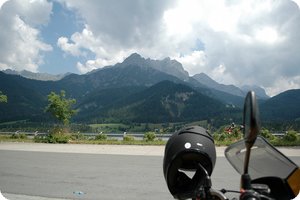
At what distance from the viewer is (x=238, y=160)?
8.30ft

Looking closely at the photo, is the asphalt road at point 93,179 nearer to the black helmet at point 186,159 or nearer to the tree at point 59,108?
the black helmet at point 186,159

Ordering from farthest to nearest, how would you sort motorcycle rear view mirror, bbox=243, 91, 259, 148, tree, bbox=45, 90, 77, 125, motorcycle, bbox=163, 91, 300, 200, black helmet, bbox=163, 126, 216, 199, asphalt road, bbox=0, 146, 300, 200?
tree, bbox=45, 90, 77, 125, asphalt road, bbox=0, 146, 300, 200, black helmet, bbox=163, 126, 216, 199, motorcycle, bbox=163, 91, 300, 200, motorcycle rear view mirror, bbox=243, 91, 259, 148

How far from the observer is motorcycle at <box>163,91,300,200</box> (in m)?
1.81

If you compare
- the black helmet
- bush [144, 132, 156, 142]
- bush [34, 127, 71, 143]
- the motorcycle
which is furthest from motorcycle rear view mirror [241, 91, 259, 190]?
bush [34, 127, 71, 143]

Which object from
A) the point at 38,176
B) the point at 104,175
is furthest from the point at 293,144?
the point at 38,176

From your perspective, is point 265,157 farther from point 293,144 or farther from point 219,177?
point 293,144

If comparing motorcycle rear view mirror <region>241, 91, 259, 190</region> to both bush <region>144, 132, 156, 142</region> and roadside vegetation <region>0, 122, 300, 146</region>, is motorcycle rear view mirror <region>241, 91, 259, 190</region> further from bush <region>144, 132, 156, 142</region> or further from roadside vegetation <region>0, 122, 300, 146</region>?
bush <region>144, 132, 156, 142</region>

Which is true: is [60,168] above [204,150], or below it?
below

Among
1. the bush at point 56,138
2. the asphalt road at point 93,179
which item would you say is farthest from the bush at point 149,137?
the asphalt road at point 93,179

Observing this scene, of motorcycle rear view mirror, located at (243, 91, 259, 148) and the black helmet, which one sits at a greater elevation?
motorcycle rear view mirror, located at (243, 91, 259, 148)

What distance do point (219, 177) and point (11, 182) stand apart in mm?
5243

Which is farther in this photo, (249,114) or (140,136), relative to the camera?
(140,136)

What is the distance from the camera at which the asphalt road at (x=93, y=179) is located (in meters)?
7.69

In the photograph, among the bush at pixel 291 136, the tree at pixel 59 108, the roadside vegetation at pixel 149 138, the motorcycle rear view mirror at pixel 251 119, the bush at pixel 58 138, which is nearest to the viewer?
the motorcycle rear view mirror at pixel 251 119
